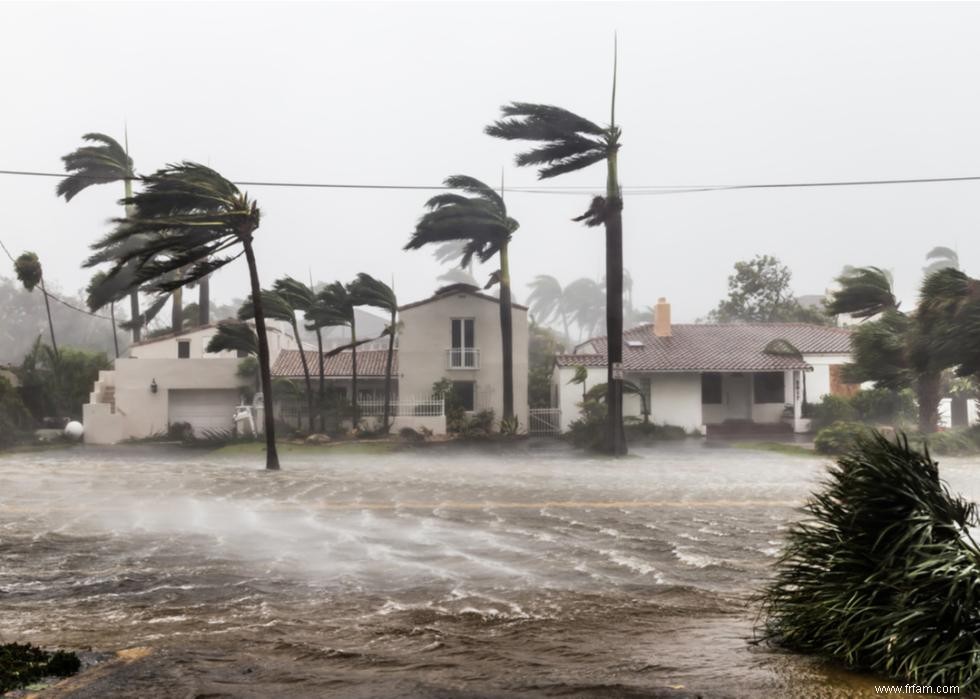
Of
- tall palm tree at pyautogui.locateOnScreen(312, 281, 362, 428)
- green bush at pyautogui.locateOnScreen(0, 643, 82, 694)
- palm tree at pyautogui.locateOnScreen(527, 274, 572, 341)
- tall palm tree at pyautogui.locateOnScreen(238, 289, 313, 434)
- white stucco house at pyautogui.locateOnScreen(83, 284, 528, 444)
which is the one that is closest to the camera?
green bush at pyautogui.locateOnScreen(0, 643, 82, 694)

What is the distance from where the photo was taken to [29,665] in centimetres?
662

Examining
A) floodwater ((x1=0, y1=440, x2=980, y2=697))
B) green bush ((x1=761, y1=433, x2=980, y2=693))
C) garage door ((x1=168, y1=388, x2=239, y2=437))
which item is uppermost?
garage door ((x1=168, y1=388, x2=239, y2=437))

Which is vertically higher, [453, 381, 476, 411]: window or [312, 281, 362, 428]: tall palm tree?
[312, 281, 362, 428]: tall palm tree

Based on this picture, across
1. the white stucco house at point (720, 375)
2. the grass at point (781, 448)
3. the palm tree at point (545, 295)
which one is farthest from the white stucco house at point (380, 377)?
the palm tree at point (545, 295)

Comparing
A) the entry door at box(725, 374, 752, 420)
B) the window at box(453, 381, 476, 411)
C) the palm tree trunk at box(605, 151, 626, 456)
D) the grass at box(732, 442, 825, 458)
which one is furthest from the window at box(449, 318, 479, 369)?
the grass at box(732, 442, 825, 458)

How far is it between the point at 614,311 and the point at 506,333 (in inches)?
276

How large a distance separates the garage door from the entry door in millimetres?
22211

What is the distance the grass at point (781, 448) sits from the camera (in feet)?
114

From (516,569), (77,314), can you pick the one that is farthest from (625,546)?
(77,314)

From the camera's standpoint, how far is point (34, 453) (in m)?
39.0

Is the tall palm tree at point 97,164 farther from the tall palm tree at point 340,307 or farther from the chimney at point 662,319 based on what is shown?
the chimney at point 662,319

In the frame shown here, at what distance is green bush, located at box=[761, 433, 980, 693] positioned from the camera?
5852mm

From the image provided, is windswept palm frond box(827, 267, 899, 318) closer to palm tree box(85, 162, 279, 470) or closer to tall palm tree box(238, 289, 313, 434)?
palm tree box(85, 162, 279, 470)

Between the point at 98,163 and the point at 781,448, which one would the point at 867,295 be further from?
the point at 98,163
